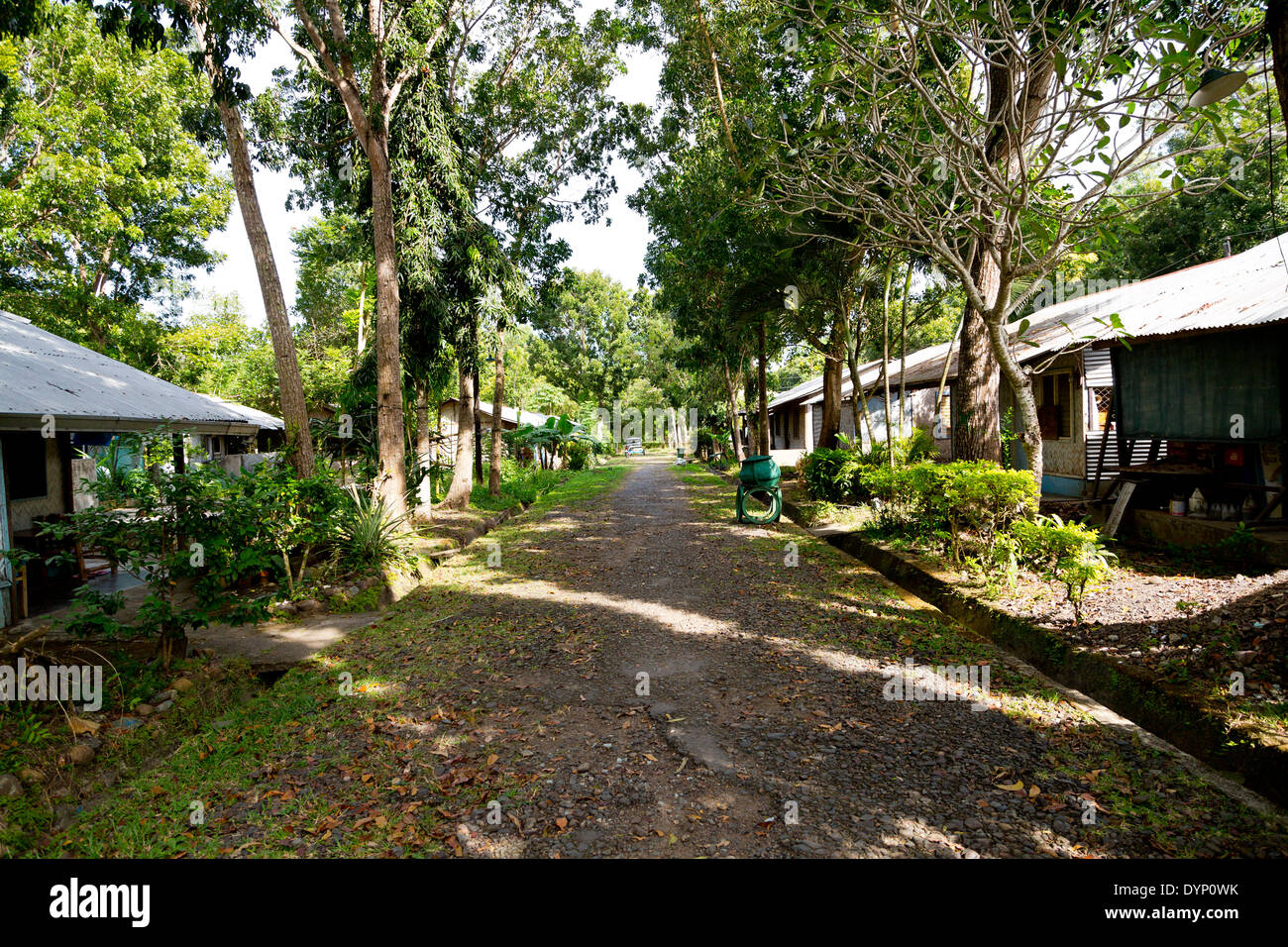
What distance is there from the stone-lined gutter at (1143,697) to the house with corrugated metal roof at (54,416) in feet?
25.4

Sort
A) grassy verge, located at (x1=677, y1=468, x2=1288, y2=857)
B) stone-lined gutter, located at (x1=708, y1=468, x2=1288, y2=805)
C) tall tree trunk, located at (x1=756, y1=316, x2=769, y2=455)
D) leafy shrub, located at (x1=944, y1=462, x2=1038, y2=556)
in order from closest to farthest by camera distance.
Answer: grassy verge, located at (x1=677, y1=468, x2=1288, y2=857) → stone-lined gutter, located at (x1=708, y1=468, x2=1288, y2=805) → leafy shrub, located at (x1=944, y1=462, x2=1038, y2=556) → tall tree trunk, located at (x1=756, y1=316, x2=769, y2=455)

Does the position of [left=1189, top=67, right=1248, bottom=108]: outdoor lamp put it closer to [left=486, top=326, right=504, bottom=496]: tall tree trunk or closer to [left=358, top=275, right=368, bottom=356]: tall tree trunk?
[left=486, top=326, right=504, bottom=496]: tall tree trunk

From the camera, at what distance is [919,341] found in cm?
4200

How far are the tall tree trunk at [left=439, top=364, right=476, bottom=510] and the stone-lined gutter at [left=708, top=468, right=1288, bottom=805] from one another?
11.6 metres

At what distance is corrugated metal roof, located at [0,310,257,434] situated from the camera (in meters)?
6.94

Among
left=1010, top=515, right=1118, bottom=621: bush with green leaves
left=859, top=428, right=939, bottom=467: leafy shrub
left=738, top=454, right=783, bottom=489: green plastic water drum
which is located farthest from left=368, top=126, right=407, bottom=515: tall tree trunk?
left=859, top=428, right=939, bottom=467: leafy shrub

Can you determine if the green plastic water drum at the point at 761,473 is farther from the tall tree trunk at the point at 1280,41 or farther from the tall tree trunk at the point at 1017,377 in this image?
the tall tree trunk at the point at 1280,41

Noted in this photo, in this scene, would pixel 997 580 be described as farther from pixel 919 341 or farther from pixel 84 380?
pixel 919 341

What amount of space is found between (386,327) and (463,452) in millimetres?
5437

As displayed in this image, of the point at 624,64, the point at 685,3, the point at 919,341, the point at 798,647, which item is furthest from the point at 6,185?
the point at 919,341

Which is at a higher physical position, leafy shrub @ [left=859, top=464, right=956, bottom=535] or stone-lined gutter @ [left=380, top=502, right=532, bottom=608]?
leafy shrub @ [left=859, top=464, right=956, bottom=535]

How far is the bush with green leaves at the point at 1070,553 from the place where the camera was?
573cm

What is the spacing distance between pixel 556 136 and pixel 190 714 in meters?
17.0

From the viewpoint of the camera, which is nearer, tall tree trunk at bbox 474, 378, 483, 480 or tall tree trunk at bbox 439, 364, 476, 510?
tall tree trunk at bbox 439, 364, 476, 510
